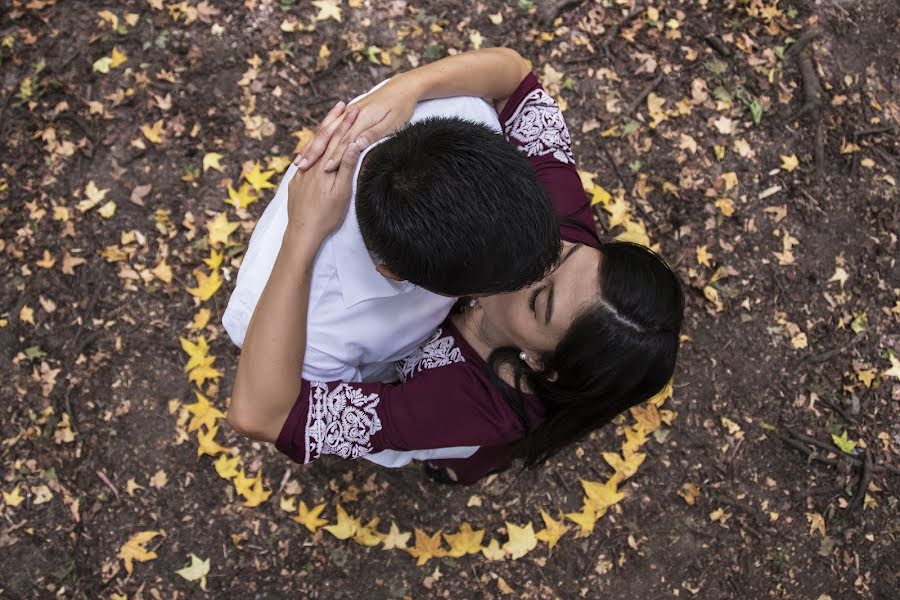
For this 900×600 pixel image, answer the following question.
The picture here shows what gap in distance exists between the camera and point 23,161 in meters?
4.02

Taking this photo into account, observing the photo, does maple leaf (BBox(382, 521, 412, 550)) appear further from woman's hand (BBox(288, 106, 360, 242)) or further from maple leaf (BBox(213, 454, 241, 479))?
woman's hand (BBox(288, 106, 360, 242))

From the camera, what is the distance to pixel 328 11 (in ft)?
14.0

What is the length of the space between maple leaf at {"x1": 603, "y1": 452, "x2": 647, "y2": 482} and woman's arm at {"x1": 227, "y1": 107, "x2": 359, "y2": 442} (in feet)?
7.38

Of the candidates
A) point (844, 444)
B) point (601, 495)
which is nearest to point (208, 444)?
point (601, 495)

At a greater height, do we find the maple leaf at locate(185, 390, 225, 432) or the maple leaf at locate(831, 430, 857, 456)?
the maple leaf at locate(185, 390, 225, 432)

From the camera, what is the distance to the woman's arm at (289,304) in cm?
209

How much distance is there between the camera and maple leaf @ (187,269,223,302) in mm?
3840

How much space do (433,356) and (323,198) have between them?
76 centimetres

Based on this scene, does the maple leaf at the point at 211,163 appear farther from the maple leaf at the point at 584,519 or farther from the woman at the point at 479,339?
the maple leaf at the point at 584,519

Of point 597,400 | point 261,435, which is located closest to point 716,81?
point 597,400

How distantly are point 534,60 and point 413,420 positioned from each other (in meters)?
3.02

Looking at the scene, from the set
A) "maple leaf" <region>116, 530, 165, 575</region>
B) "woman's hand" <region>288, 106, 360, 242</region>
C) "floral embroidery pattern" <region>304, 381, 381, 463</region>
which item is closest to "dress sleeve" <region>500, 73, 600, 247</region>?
"woman's hand" <region>288, 106, 360, 242</region>

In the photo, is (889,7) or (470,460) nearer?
(470,460)

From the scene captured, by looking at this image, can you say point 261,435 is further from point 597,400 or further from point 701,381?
point 701,381
